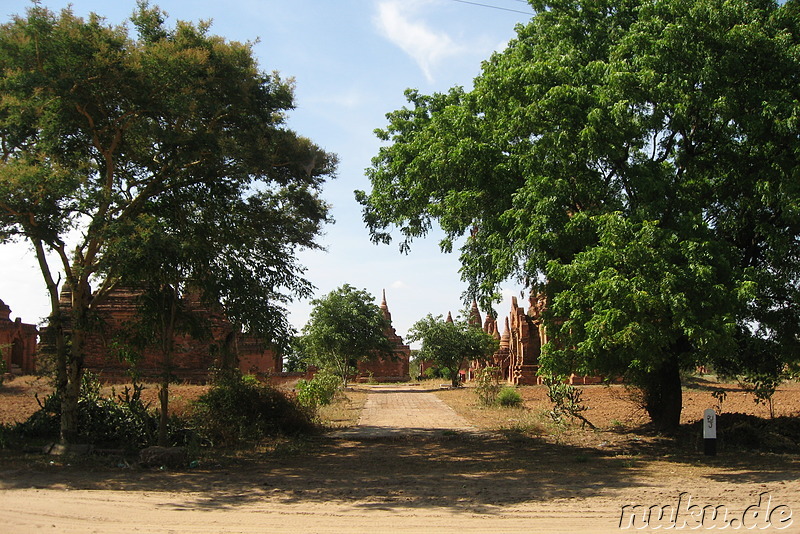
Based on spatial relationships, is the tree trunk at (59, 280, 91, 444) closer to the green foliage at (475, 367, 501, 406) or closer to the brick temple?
the green foliage at (475, 367, 501, 406)

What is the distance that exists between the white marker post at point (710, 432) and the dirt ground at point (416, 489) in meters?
0.18

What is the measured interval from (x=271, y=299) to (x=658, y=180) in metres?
7.08

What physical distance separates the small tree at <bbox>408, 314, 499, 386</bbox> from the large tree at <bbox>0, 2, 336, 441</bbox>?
24.9 meters

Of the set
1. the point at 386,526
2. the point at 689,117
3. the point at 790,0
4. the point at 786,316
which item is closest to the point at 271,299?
the point at 386,526

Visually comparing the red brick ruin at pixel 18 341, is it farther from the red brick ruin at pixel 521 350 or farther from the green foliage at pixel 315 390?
the red brick ruin at pixel 521 350

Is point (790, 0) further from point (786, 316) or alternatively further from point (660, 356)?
point (660, 356)

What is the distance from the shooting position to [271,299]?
1211 cm

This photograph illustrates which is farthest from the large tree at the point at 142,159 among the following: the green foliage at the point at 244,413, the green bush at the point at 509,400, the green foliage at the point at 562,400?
the green bush at the point at 509,400

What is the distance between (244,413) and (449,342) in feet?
81.0

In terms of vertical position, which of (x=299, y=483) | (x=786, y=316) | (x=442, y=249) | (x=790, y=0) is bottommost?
(x=299, y=483)

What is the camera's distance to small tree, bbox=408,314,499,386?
3728 centimetres

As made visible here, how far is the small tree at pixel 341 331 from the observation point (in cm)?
3626

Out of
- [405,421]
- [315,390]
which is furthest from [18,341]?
[405,421]

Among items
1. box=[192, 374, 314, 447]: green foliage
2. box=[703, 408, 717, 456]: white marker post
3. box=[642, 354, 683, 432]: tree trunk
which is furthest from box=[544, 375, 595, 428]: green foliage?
box=[192, 374, 314, 447]: green foliage
